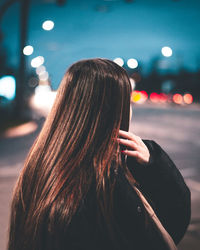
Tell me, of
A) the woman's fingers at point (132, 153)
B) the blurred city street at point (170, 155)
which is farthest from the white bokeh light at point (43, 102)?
the woman's fingers at point (132, 153)

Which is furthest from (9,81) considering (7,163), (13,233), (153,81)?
(153,81)

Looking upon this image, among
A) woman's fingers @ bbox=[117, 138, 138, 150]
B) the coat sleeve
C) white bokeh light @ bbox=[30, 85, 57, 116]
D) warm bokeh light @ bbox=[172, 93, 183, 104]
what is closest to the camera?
woman's fingers @ bbox=[117, 138, 138, 150]

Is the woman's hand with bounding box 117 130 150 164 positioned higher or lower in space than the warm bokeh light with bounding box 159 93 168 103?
higher

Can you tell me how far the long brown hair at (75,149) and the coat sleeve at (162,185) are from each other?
205mm

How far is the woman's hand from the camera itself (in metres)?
1.38

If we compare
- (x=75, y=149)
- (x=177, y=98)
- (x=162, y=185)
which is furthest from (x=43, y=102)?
(x=75, y=149)

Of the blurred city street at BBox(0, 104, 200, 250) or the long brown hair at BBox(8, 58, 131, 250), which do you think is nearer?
the long brown hair at BBox(8, 58, 131, 250)

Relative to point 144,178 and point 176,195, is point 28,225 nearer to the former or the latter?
point 144,178

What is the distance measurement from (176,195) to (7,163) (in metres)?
6.72

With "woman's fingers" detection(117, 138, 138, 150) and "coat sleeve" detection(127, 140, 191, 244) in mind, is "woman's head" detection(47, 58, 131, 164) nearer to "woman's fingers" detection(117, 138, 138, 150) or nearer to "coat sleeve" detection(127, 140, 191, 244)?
"woman's fingers" detection(117, 138, 138, 150)

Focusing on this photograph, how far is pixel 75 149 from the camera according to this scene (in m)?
1.31

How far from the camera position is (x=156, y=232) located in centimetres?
132

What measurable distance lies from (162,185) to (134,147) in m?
0.25

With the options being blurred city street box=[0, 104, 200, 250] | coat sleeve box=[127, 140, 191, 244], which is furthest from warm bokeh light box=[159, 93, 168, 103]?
coat sleeve box=[127, 140, 191, 244]
